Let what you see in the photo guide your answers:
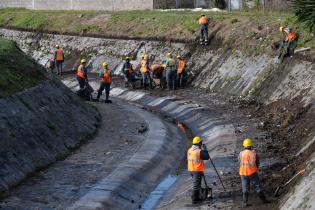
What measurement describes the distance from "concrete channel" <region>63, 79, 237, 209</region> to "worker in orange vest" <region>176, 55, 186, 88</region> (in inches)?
81.3

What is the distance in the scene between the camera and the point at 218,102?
3803 cm

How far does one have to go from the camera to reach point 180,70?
42969 mm

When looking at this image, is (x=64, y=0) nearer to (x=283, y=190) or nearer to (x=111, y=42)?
(x=111, y=42)

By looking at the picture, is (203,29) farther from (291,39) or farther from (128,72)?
(291,39)

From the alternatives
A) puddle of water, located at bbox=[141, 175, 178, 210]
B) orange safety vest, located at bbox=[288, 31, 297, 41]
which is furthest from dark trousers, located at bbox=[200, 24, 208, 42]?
puddle of water, located at bbox=[141, 175, 178, 210]

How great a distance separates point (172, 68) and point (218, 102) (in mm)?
5157

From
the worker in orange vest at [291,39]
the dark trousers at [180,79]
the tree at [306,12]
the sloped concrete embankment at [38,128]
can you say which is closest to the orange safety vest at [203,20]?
the dark trousers at [180,79]

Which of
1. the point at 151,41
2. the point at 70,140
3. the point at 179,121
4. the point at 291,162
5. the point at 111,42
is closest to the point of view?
the point at 291,162

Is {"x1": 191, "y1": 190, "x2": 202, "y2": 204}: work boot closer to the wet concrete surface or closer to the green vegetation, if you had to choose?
the wet concrete surface

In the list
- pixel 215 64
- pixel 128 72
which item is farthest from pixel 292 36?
pixel 128 72

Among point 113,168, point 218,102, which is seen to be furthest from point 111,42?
point 113,168

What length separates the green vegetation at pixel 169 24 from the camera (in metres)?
41.2

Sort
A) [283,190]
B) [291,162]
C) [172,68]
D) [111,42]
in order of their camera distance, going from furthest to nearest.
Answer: [111,42] → [172,68] → [291,162] → [283,190]

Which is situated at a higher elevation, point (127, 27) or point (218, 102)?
point (127, 27)
